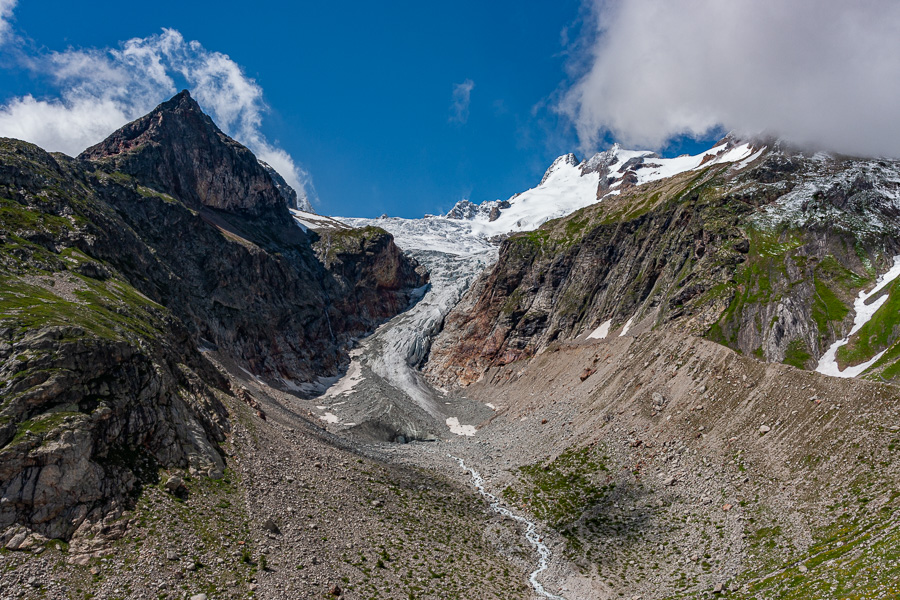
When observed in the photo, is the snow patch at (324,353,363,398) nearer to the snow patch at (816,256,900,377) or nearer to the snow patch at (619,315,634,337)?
the snow patch at (619,315,634,337)

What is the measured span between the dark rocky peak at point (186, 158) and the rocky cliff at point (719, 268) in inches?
3449

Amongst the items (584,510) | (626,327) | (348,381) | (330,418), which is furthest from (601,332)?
(348,381)

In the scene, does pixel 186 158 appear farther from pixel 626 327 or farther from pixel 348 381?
pixel 626 327

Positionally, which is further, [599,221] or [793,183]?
[599,221]

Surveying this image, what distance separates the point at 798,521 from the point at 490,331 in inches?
4312

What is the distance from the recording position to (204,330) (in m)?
106

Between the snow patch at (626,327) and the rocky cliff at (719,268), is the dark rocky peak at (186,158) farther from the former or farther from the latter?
the snow patch at (626,327)

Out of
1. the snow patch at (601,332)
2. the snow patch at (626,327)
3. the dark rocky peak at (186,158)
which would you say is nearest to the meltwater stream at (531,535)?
the snow patch at (626,327)

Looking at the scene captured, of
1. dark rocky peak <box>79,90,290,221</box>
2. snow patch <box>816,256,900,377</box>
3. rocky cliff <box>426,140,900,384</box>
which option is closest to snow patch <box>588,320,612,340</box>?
rocky cliff <box>426,140,900,384</box>

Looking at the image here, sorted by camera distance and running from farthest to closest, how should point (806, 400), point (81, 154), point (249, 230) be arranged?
point (249, 230)
point (81, 154)
point (806, 400)

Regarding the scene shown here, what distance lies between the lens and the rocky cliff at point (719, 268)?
236 ft

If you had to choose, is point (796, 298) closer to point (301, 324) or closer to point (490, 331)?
point (490, 331)

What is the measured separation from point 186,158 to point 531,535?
6222 inches

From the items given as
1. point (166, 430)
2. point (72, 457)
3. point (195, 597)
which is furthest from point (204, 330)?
point (195, 597)
